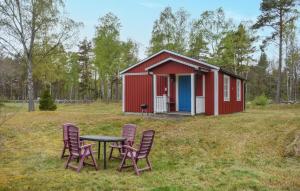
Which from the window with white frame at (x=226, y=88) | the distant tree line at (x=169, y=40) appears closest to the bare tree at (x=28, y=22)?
the distant tree line at (x=169, y=40)

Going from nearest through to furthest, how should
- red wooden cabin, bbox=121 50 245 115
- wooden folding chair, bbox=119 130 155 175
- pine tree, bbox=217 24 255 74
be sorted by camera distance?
wooden folding chair, bbox=119 130 155 175 < red wooden cabin, bbox=121 50 245 115 < pine tree, bbox=217 24 255 74

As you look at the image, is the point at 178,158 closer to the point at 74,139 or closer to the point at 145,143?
the point at 145,143

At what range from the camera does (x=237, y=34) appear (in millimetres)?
37781

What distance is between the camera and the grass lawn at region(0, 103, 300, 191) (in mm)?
7477

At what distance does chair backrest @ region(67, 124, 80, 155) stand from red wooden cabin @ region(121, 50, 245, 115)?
9620 millimetres

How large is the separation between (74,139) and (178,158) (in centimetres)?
297

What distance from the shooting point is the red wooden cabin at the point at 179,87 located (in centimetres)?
1850

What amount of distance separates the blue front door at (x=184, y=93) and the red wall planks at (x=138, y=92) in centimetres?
165

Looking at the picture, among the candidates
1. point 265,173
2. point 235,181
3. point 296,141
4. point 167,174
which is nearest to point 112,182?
point 167,174

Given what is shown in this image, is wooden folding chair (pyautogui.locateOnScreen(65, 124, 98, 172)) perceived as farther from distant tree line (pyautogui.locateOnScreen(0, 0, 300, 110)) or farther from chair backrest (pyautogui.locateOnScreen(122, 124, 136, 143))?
distant tree line (pyautogui.locateOnScreen(0, 0, 300, 110))

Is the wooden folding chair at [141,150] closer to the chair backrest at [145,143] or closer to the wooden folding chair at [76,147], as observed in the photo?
the chair backrest at [145,143]

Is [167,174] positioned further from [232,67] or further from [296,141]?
[232,67]

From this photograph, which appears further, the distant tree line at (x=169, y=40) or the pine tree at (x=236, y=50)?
the pine tree at (x=236, y=50)

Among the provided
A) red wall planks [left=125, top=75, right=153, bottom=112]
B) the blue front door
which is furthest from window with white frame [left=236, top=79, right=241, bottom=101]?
red wall planks [left=125, top=75, right=153, bottom=112]
